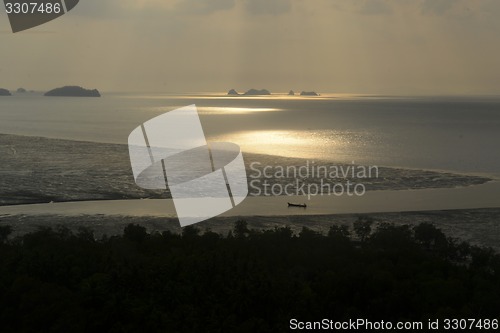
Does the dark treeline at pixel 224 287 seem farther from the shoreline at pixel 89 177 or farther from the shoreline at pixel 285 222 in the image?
the shoreline at pixel 89 177

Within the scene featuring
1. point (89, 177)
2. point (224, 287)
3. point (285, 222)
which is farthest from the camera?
point (89, 177)

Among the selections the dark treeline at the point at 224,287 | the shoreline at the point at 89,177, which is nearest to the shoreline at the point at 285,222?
the shoreline at the point at 89,177

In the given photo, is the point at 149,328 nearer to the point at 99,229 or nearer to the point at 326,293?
the point at 326,293

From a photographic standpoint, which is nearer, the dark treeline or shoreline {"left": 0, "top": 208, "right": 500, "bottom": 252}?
the dark treeline

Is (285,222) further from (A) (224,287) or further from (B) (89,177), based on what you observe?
(B) (89,177)

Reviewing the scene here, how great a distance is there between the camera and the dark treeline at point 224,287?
15672 mm

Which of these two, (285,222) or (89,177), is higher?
(285,222)

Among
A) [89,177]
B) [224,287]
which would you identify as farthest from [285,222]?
[89,177]

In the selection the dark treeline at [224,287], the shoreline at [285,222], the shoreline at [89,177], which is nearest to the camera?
the dark treeline at [224,287]

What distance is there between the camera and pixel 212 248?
75.2ft

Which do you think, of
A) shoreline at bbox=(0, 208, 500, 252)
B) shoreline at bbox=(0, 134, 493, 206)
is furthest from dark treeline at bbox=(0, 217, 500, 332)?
shoreline at bbox=(0, 134, 493, 206)

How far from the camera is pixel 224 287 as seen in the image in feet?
56.9

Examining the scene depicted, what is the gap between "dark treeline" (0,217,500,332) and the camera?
15.7 m

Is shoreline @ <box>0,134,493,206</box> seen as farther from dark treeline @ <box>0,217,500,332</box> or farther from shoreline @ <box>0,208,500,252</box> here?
dark treeline @ <box>0,217,500,332</box>
